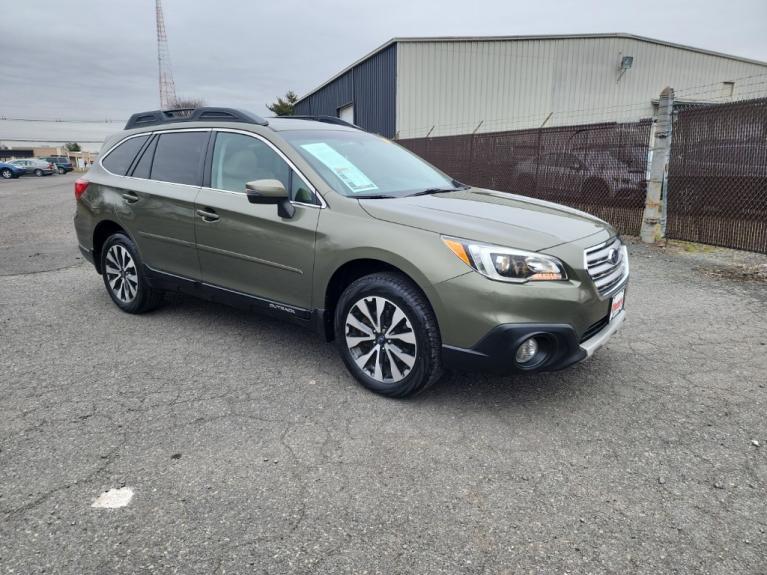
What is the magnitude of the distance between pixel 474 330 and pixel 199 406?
1660 mm

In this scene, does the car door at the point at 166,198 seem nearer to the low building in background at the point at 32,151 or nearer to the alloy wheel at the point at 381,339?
the alloy wheel at the point at 381,339

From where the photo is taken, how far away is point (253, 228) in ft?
12.0

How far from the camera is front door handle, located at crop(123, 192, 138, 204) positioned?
4.50 metres

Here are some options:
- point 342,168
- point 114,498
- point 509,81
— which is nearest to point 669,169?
point 342,168

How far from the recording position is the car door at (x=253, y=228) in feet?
11.3

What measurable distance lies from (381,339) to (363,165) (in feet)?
4.38

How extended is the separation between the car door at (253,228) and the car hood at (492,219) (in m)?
0.50

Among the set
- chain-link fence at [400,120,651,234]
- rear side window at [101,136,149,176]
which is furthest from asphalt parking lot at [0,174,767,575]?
chain-link fence at [400,120,651,234]

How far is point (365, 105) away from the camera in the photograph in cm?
2241

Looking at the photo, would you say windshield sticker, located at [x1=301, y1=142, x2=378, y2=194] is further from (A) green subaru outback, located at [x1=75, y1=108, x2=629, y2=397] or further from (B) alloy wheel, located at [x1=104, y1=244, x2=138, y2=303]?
(B) alloy wheel, located at [x1=104, y1=244, x2=138, y2=303]

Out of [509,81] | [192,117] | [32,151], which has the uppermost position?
[32,151]

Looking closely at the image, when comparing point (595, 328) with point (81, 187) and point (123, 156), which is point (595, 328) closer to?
point (123, 156)

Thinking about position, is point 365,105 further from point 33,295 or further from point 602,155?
point 33,295

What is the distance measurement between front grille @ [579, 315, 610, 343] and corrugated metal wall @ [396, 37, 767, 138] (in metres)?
16.5
